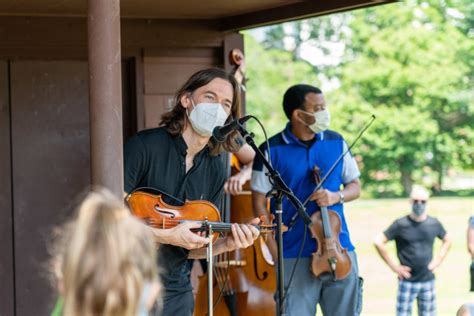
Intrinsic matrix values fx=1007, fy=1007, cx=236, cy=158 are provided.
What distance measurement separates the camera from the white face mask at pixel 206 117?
4.70 metres

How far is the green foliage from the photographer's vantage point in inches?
1188

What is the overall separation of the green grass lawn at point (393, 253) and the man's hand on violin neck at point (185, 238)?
8.91 metres

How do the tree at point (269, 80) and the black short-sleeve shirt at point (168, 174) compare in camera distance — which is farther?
the tree at point (269, 80)

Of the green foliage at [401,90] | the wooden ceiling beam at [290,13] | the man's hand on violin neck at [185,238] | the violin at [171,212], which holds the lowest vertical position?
the man's hand on violin neck at [185,238]

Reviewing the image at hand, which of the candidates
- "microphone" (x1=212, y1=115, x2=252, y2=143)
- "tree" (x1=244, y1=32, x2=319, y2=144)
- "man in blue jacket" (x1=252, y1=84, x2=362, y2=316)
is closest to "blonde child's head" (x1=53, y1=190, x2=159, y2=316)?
"microphone" (x1=212, y1=115, x2=252, y2=143)

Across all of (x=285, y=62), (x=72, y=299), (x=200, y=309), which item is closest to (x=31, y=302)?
(x=200, y=309)

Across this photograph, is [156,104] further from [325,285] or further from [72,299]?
[72,299]

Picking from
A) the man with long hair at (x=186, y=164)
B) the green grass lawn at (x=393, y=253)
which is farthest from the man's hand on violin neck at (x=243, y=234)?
the green grass lawn at (x=393, y=253)

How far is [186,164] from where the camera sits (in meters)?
4.71

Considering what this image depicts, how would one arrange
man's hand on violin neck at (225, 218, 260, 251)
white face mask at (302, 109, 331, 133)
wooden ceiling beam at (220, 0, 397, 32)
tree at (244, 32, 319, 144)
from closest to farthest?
man's hand on violin neck at (225, 218, 260, 251), white face mask at (302, 109, 331, 133), wooden ceiling beam at (220, 0, 397, 32), tree at (244, 32, 319, 144)

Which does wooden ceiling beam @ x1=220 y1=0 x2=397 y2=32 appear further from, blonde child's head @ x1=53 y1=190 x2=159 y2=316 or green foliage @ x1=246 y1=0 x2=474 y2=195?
green foliage @ x1=246 y1=0 x2=474 y2=195

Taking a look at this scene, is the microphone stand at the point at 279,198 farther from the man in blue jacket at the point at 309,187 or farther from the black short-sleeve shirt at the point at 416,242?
the black short-sleeve shirt at the point at 416,242

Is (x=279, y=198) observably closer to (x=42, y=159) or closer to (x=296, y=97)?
(x=296, y=97)

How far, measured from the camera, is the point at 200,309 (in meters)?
6.05
